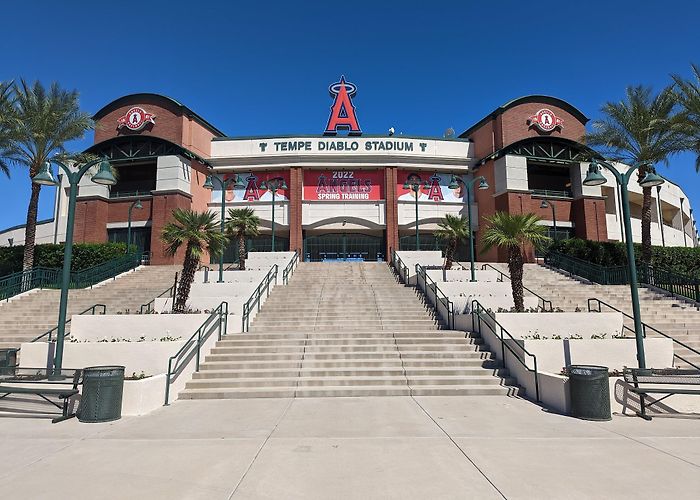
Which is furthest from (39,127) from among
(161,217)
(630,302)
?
(630,302)

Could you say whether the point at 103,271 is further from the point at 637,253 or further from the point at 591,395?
the point at 637,253

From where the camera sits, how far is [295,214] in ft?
120

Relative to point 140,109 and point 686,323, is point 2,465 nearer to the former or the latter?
point 686,323

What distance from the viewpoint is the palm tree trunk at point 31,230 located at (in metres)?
24.3

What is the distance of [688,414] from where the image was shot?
8.65 meters

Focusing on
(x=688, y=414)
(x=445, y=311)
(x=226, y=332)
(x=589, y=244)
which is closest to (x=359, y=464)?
(x=688, y=414)

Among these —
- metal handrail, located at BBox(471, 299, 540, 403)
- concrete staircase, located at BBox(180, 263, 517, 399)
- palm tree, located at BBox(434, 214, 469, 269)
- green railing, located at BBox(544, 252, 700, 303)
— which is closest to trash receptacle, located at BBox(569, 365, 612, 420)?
metal handrail, located at BBox(471, 299, 540, 403)

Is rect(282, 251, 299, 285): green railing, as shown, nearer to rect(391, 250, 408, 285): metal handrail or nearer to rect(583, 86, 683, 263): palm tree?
rect(391, 250, 408, 285): metal handrail

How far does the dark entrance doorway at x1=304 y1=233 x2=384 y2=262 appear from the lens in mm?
37938

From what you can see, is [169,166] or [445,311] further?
[169,166]

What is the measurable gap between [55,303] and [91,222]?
16.6 m

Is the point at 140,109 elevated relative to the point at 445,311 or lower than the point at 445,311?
elevated

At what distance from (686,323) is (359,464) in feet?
54.0

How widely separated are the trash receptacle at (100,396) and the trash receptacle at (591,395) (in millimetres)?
8608
